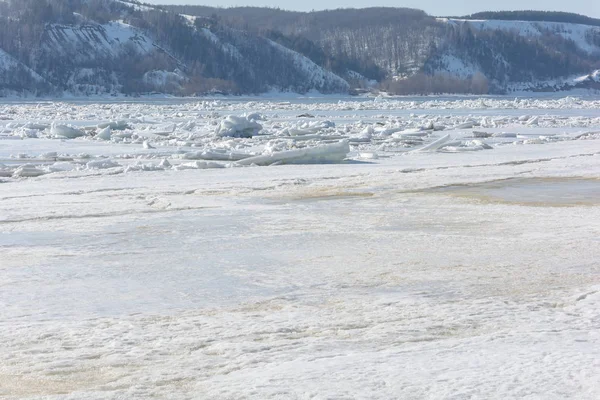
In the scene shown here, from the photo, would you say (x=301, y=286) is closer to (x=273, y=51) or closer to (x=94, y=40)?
(x=94, y=40)

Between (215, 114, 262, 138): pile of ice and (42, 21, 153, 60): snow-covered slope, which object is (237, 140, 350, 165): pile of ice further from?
(42, 21, 153, 60): snow-covered slope

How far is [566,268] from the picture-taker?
20.5 feet

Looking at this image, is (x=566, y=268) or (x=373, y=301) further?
(x=566, y=268)

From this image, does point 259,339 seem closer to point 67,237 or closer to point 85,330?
point 85,330

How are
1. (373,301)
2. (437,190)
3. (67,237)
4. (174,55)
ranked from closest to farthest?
(373,301)
(67,237)
(437,190)
(174,55)

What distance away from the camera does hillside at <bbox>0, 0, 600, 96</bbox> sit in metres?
99.2

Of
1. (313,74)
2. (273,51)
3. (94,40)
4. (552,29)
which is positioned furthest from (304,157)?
(552,29)

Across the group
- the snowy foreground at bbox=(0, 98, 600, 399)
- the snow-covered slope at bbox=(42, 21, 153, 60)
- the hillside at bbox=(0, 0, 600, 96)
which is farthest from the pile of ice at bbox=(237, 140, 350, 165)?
the snow-covered slope at bbox=(42, 21, 153, 60)

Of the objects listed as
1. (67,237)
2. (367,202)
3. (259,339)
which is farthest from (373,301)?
(367,202)

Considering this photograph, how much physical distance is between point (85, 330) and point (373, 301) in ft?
5.53

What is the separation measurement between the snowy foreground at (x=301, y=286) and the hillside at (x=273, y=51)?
267ft

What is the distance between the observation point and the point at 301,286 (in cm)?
578

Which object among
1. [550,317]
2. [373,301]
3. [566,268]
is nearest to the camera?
[550,317]

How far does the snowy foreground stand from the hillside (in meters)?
81.4
